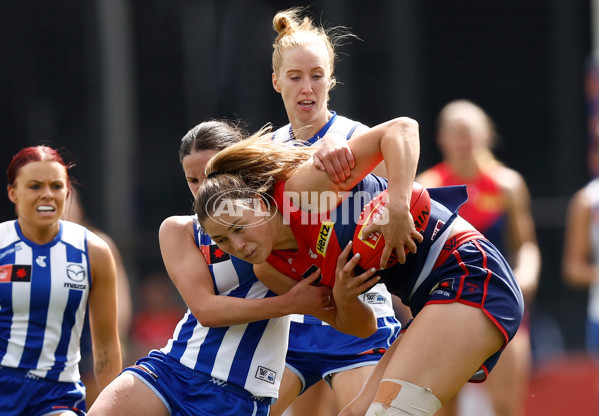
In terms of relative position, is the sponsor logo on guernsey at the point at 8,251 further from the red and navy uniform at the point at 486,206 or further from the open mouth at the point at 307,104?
the red and navy uniform at the point at 486,206

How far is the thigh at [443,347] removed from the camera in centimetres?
326


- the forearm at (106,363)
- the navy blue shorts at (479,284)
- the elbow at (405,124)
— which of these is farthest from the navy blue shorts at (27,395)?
the elbow at (405,124)

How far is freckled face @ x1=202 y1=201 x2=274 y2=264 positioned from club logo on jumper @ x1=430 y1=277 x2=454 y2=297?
619 mm

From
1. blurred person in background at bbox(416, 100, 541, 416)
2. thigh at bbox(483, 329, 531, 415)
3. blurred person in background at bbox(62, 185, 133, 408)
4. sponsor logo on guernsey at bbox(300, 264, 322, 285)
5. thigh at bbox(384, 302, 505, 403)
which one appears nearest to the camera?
thigh at bbox(384, 302, 505, 403)

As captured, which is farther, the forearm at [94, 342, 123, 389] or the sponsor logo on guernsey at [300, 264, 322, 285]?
the forearm at [94, 342, 123, 389]

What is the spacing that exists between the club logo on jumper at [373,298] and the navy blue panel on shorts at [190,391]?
86 centimetres

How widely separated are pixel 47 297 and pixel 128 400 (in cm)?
88

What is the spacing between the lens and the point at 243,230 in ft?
11.2

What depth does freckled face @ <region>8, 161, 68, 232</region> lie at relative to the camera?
4270mm

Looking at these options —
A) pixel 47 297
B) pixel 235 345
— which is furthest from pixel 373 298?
pixel 47 297

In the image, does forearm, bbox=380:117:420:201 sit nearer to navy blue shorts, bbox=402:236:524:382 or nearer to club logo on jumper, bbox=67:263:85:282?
navy blue shorts, bbox=402:236:524:382

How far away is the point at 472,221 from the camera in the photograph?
642 centimetres

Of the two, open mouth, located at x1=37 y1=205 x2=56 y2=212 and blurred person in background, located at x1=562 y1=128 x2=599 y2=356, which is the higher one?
open mouth, located at x1=37 y1=205 x2=56 y2=212

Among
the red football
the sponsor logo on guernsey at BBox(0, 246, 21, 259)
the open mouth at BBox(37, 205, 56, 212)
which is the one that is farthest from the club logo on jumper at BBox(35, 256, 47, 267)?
Answer: the red football
